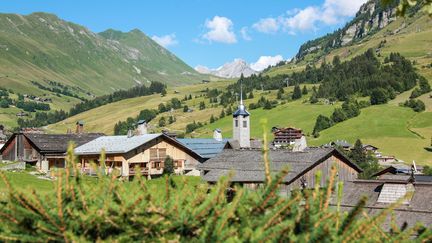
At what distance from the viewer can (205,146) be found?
2645 inches

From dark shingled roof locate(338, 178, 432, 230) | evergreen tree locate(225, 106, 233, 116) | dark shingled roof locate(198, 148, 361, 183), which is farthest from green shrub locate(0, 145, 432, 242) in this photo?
evergreen tree locate(225, 106, 233, 116)

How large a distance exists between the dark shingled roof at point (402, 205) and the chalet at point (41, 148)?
41322mm

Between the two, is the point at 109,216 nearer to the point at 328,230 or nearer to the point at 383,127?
the point at 328,230

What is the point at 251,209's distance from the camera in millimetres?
4598

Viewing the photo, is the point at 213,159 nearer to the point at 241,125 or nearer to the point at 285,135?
the point at 241,125

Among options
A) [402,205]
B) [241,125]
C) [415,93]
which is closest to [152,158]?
[241,125]

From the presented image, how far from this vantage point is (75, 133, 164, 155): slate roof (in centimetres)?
5747

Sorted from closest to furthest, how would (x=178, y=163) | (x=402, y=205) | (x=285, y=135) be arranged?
(x=402, y=205) → (x=178, y=163) → (x=285, y=135)

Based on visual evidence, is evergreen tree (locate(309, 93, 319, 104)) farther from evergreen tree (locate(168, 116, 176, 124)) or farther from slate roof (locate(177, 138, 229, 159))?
slate roof (locate(177, 138, 229, 159))

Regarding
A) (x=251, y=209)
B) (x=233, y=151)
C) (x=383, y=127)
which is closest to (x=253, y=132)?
(x=383, y=127)

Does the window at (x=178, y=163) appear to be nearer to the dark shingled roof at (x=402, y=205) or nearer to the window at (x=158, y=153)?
the window at (x=158, y=153)

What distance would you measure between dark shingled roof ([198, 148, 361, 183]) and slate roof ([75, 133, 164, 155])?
663 inches

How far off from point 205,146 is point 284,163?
3115cm

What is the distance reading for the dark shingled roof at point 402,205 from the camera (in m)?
23.6
